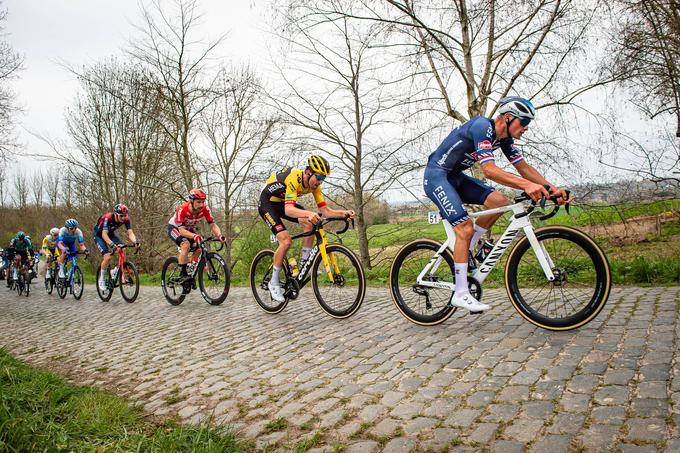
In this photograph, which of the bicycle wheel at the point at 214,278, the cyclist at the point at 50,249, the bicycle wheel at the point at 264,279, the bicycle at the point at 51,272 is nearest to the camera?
the bicycle wheel at the point at 264,279

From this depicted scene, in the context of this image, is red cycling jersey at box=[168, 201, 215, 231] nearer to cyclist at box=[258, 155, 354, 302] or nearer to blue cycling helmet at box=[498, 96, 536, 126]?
cyclist at box=[258, 155, 354, 302]

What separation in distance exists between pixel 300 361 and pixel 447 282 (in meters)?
1.82

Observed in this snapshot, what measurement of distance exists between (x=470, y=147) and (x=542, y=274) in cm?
145

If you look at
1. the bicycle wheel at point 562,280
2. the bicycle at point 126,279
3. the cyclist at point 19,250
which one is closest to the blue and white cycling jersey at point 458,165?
the bicycle wheel at point 562,280

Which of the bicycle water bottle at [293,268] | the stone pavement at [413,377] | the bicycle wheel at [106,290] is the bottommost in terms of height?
the stone pavement at [413,377]

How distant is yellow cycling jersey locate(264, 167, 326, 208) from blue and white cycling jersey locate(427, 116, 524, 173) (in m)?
1.95

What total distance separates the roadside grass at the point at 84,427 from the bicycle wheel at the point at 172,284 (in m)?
4.93

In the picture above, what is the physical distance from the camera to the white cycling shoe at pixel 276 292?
6602mm

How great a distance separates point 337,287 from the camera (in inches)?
242

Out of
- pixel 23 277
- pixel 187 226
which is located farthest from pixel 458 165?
pixel 23 277

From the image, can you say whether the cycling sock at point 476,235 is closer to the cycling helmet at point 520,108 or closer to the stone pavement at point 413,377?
the stone pavement at point 413,377

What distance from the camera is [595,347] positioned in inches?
141

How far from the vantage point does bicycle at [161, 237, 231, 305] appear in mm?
8281

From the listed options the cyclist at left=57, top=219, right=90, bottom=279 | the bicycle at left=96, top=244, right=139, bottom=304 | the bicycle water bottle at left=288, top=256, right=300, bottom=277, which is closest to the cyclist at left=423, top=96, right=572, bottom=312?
the bicycle water bottle at left=288, top=256, right=300, bottom=277
